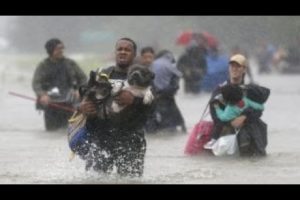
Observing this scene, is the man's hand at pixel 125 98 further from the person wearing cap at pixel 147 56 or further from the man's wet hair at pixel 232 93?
the person wearing cap at pixel 147 56

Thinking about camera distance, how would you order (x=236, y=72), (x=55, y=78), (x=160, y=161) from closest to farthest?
(x=236, y=72), (x=160, y=161), (x=55, y=78)

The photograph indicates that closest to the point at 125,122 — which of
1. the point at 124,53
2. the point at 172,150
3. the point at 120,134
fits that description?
the point at 120,134

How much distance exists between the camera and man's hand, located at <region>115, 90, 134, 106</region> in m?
9.60

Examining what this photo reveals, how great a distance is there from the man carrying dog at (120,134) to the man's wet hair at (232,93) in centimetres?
240

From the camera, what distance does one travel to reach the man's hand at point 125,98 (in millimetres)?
9602

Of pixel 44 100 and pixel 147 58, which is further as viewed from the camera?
pixel 44 100

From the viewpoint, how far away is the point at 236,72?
40.0 ft

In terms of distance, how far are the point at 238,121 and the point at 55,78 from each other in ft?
15.1

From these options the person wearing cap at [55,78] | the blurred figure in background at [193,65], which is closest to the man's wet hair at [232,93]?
the person wearing cap at [55,78]

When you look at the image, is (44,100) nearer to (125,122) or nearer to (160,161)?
(160,161)
